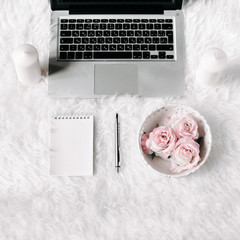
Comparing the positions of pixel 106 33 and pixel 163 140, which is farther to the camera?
pixel 106 33

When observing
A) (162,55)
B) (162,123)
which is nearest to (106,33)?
(162,55)

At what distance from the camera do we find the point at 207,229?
2.57 feet

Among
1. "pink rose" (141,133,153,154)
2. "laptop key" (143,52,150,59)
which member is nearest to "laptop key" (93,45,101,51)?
"laptop key" (143,52,150,59)

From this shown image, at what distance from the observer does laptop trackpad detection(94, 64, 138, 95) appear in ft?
2.72

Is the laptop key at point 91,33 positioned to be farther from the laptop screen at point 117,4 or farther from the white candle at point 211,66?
the white candle at point 211,66

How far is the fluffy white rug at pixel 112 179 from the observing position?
2.57 feet

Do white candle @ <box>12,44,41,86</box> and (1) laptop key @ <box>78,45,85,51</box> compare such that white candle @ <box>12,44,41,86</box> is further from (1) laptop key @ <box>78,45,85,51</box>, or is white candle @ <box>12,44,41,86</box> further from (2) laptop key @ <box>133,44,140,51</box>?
(2) laptop key @ <box>133,44,140,51</box>

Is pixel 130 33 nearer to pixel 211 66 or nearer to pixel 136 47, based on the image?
pixel 136 47

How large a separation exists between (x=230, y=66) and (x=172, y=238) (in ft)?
1.35

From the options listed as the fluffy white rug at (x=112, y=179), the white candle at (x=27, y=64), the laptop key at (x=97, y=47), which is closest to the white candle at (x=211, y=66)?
the fluffy white rug at (x=112, y=179)

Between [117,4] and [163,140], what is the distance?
1.11 feet

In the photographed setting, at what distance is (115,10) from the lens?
33.5 inches

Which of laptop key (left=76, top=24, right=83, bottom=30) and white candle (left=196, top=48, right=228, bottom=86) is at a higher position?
laptop key (left=76, top=24, right=83, bottom=30)

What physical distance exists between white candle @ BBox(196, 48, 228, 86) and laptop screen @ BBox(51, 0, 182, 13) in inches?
6.3
